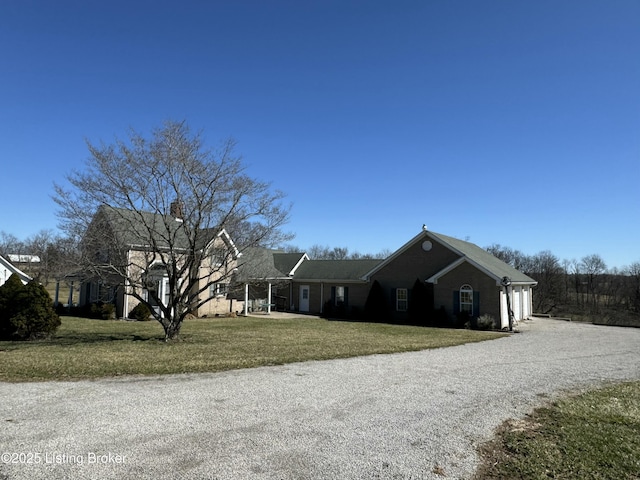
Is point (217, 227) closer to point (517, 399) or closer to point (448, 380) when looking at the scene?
point (448, 380)

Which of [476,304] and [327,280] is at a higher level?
[327,280]

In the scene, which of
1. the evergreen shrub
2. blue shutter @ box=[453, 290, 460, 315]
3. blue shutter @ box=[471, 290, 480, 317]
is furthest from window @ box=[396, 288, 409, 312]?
the evergreen shrub

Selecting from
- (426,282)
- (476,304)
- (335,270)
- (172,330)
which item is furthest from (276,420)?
(335,270)

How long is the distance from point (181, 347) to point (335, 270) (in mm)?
18959

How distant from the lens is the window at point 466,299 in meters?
24.6

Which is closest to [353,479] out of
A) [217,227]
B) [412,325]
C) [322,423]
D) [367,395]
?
[322,423]

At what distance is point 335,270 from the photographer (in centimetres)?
3203

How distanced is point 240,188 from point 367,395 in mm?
9461

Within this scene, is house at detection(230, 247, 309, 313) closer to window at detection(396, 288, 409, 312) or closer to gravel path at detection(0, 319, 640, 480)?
window at detection(396, 288, 409, 312)

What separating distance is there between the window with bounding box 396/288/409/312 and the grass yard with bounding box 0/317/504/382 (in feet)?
16.9

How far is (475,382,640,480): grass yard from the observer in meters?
4.89

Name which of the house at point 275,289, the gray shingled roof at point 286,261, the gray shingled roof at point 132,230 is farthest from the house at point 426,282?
the gray shingled roof at point 132,230

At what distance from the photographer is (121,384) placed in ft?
27.9

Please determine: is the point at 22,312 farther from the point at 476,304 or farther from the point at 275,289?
the point at 476,304
